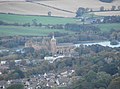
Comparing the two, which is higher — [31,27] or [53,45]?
[31,27]

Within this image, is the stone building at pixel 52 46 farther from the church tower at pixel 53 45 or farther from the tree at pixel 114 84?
the tree at pixel 114 84

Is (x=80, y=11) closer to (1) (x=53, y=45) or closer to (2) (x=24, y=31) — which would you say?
(2) (x=24, y=31)

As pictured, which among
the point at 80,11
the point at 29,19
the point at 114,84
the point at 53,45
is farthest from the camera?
the point at 80,11

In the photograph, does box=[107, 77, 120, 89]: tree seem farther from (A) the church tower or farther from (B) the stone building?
(A) the church tower

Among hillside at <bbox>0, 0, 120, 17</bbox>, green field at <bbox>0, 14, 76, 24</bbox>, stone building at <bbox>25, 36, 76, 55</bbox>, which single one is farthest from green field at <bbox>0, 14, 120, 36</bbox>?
stone building at <bbox>25, 36, 76, 55</bbox>

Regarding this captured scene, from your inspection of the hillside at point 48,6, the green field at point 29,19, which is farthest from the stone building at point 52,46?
the hillside at point 48,6

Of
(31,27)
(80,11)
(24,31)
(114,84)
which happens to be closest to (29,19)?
(31,27)

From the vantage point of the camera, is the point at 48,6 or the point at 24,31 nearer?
the point at 24,31

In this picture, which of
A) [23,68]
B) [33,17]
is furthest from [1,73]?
[33,17]
